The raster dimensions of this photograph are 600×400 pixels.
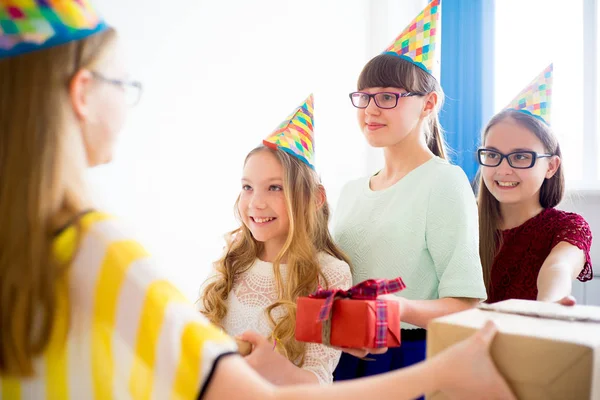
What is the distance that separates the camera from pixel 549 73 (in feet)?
6.59

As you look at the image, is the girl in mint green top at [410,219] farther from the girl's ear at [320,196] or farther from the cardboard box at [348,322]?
the cardboard box at [348,322]

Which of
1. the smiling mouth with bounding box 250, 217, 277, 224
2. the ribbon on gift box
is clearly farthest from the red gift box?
the smiling mouth with bounding box 250, 217, 277, 224

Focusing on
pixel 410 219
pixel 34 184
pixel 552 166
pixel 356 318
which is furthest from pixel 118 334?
pixel 552 166

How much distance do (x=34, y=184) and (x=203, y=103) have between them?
174cm

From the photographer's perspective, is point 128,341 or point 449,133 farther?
point 449,133

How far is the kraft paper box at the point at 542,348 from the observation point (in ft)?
2.50

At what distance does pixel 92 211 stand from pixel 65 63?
0.18 metres

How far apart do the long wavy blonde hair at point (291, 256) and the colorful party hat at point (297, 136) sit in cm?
2

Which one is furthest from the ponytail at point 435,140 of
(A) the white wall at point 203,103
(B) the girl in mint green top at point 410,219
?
(A) the white wall at point 203,103

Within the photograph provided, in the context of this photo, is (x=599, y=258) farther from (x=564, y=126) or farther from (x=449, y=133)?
(x=449, y=133)

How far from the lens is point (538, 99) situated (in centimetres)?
195

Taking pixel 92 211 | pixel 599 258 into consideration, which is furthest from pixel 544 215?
pixel 92 211

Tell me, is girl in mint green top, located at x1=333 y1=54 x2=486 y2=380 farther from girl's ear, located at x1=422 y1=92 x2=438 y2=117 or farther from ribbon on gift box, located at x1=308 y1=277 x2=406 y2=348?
ribbon on gift box, located at x1=308 y1=277 x2=406 y2=348

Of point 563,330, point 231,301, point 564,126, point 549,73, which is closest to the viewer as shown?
point 563,330
